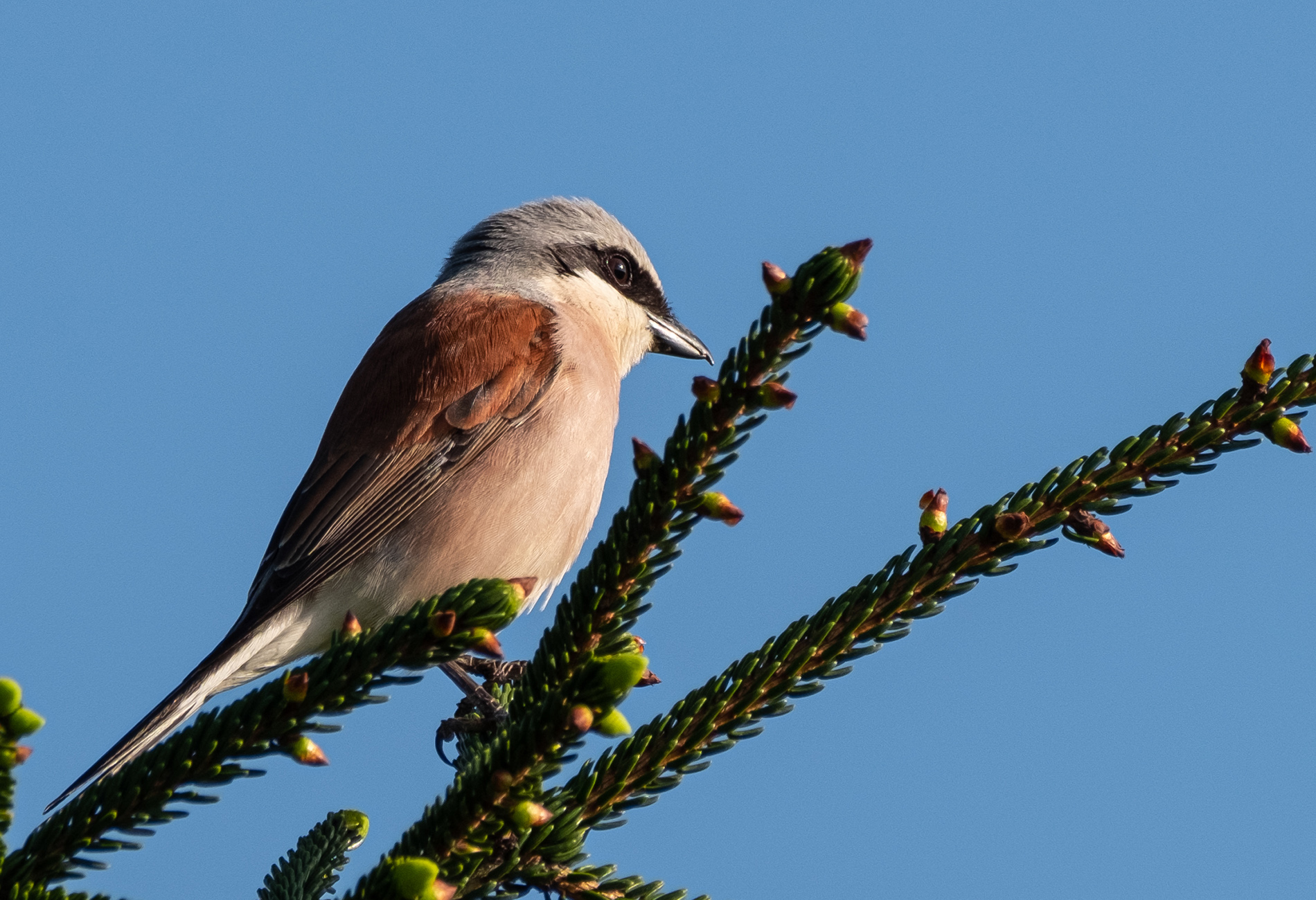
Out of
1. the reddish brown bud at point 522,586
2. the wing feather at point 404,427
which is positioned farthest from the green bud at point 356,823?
the wing feather at point 404,427

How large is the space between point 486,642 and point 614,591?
399 mm

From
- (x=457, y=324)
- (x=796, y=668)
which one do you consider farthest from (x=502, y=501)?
(x=796, y=668)

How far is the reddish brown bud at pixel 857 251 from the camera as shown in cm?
145

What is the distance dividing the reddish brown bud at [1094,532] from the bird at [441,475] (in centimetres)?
204

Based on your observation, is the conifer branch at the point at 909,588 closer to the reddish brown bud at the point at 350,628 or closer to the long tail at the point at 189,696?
the reddish brown bud at the point at 350,628

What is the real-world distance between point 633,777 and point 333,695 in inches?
20.6

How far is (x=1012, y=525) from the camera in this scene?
1771mm

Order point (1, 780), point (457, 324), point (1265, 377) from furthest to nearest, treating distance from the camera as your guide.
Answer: point (457, 324) < point (1265, 377) < point (1, 780)

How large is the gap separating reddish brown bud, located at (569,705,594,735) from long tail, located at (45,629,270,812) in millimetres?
1079

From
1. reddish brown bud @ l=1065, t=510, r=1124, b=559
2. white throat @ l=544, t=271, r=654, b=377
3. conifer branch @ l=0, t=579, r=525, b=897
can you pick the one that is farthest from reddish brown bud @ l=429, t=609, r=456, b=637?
white throat @ l=544, t=271, r=654, b=377

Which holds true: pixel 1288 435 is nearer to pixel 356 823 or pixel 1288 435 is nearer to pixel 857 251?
pixel 857 251

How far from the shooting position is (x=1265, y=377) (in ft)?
5.71

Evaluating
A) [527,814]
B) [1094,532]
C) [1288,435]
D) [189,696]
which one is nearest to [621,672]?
[527,814]

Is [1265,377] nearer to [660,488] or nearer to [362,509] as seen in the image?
[660,488]
